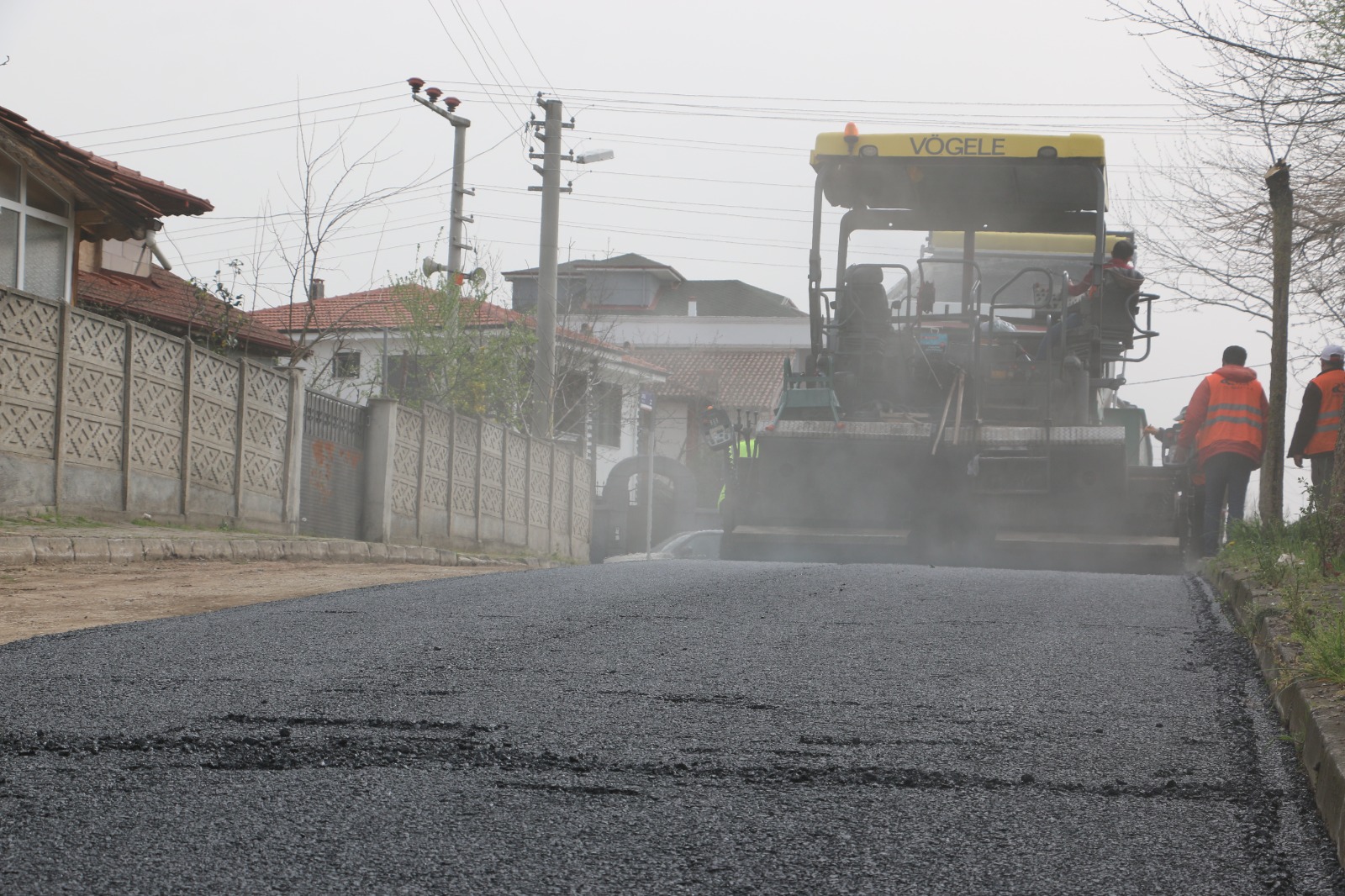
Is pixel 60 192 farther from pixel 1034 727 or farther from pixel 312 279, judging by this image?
pixel 1034 727

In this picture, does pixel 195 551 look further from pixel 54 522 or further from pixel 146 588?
pixel 146 588

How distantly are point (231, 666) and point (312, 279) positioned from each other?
15822 mm

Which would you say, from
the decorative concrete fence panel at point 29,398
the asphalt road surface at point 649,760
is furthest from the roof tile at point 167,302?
the asphalt road surface at point 649,760

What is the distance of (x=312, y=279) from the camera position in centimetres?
1995

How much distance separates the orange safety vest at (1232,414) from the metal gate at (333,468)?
29.8ft

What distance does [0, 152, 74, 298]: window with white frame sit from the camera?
51.0 feet

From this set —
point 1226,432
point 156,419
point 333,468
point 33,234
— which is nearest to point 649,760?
point 1226,432

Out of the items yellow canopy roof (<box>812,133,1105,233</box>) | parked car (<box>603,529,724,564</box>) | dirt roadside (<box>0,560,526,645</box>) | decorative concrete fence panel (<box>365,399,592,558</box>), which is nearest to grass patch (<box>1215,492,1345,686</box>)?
yellow canopy roof (<box>812,133,1105,233</box>)

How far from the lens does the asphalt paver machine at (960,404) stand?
418 inches

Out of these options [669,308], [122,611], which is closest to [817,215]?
[122,611]

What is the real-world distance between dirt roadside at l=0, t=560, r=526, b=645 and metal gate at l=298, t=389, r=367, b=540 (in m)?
3.96

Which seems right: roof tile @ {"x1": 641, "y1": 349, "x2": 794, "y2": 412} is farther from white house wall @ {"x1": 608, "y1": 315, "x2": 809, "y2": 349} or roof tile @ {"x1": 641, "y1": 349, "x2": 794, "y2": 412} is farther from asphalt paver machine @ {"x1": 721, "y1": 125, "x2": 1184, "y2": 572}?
asphalt paver machine @ {"x1": 721, "y1": 125, "x2": 1184, "y2": 572}

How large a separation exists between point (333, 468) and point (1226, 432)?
30.9 feet

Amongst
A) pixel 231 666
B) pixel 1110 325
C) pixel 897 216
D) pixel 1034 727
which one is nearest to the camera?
pixel 1034 727
